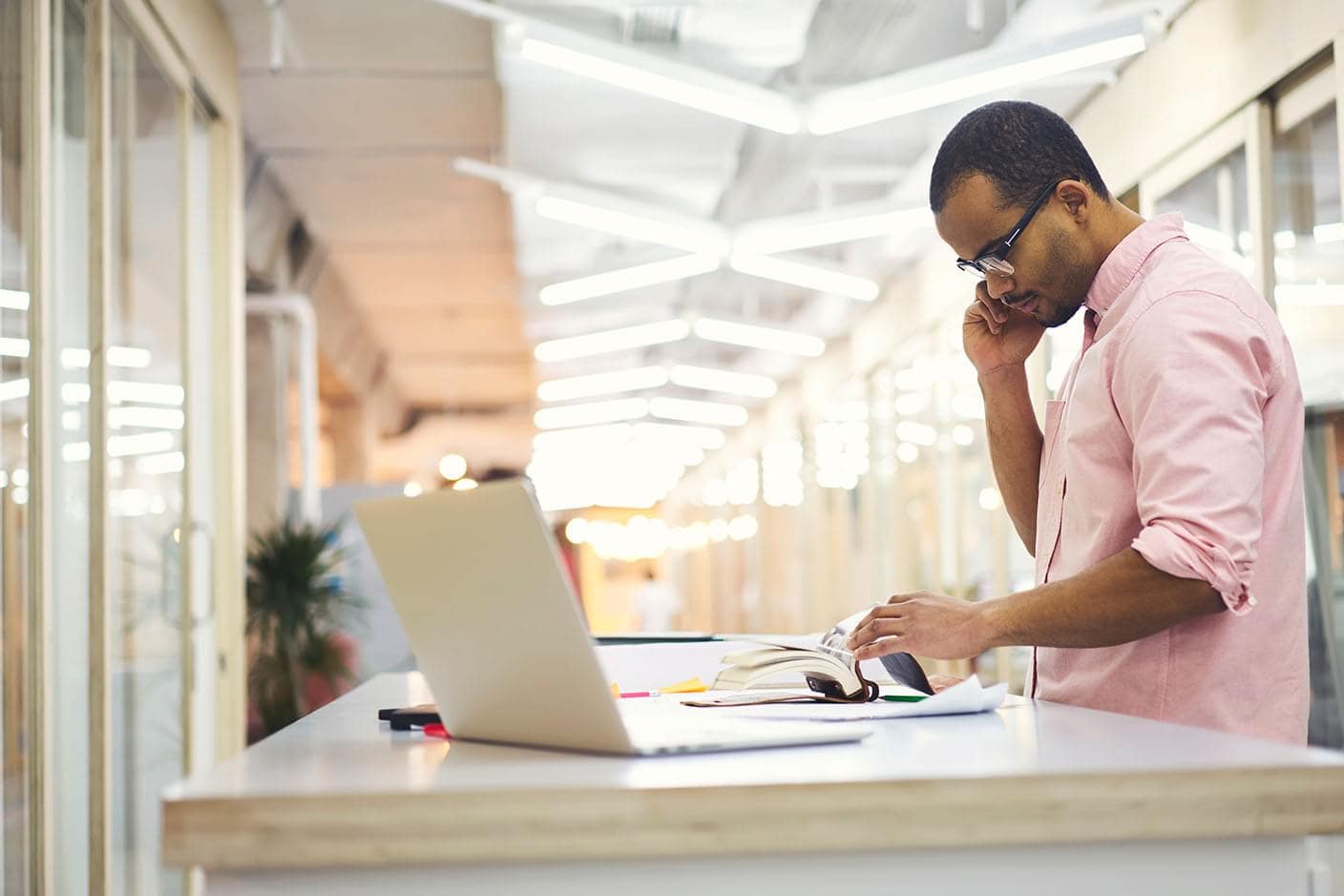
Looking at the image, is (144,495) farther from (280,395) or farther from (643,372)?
(643,372)

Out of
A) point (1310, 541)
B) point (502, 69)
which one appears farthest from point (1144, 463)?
point (502, 69)

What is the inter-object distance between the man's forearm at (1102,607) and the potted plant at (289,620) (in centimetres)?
618

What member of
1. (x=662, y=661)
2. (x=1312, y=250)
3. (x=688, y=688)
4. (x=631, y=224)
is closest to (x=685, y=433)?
(x=631, y=224)

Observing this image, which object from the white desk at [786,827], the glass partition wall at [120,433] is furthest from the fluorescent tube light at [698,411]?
the white desk at [786,827]

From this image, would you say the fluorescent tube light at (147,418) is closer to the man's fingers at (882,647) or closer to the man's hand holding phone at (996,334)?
the man's hand holding phone at (996,334)

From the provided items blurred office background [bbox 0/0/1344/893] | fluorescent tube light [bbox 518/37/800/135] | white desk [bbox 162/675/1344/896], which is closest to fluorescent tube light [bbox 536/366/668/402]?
blurred office background [bbox 0/0/1344/893]

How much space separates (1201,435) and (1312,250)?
271cm

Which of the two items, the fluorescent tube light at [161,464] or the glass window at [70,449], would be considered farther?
the fluorescent tube light at [161,464]

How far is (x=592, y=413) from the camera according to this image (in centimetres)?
1639

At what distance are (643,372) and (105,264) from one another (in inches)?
384

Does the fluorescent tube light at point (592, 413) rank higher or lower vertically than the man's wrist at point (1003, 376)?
higher

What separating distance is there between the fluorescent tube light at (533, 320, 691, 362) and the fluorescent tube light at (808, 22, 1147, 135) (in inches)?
216

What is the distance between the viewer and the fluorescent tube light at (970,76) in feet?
13.3

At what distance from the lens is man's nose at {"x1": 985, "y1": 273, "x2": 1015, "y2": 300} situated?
193 centimetres
